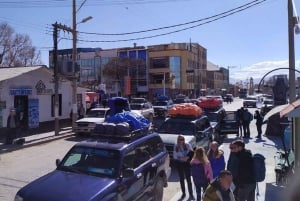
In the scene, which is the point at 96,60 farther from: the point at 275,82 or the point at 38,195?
the point at 38,195

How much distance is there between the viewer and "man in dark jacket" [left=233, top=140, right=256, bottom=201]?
7551 mm

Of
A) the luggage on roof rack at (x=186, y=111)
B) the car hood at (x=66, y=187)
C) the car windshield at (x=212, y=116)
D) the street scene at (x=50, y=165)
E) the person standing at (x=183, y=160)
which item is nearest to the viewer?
the car hood at (x=66, y=187)

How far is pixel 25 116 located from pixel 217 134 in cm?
1348

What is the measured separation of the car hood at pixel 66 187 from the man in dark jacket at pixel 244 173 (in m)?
2.49

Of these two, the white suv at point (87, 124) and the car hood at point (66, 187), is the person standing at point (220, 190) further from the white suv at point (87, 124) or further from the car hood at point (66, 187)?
the white suv at point (87, 124)

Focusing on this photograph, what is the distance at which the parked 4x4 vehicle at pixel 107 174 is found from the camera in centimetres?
644

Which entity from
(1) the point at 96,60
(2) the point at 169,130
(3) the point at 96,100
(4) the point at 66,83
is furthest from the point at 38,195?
(1) the point at 96,60

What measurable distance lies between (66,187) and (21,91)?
20.2 m

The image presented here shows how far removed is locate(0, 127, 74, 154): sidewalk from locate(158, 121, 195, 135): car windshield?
7.50m

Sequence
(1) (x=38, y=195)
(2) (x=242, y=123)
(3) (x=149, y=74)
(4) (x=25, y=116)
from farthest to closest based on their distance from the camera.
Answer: (3) (x=149, y=74) < (4) (x=25, y=116) < (2) (x=242, y=123) < (1) (x=38, y=195)

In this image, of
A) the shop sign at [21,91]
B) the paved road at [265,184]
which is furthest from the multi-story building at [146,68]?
the paved road at [265,184]

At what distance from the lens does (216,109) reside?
72.0 ft

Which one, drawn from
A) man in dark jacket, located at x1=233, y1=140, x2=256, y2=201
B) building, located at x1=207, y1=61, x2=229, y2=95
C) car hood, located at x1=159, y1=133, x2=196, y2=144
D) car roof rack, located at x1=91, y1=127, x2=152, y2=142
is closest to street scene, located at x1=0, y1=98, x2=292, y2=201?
car hood, located at x1=159, y1=133, x2=196, y2=144

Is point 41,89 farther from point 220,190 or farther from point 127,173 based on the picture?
point 220,190
